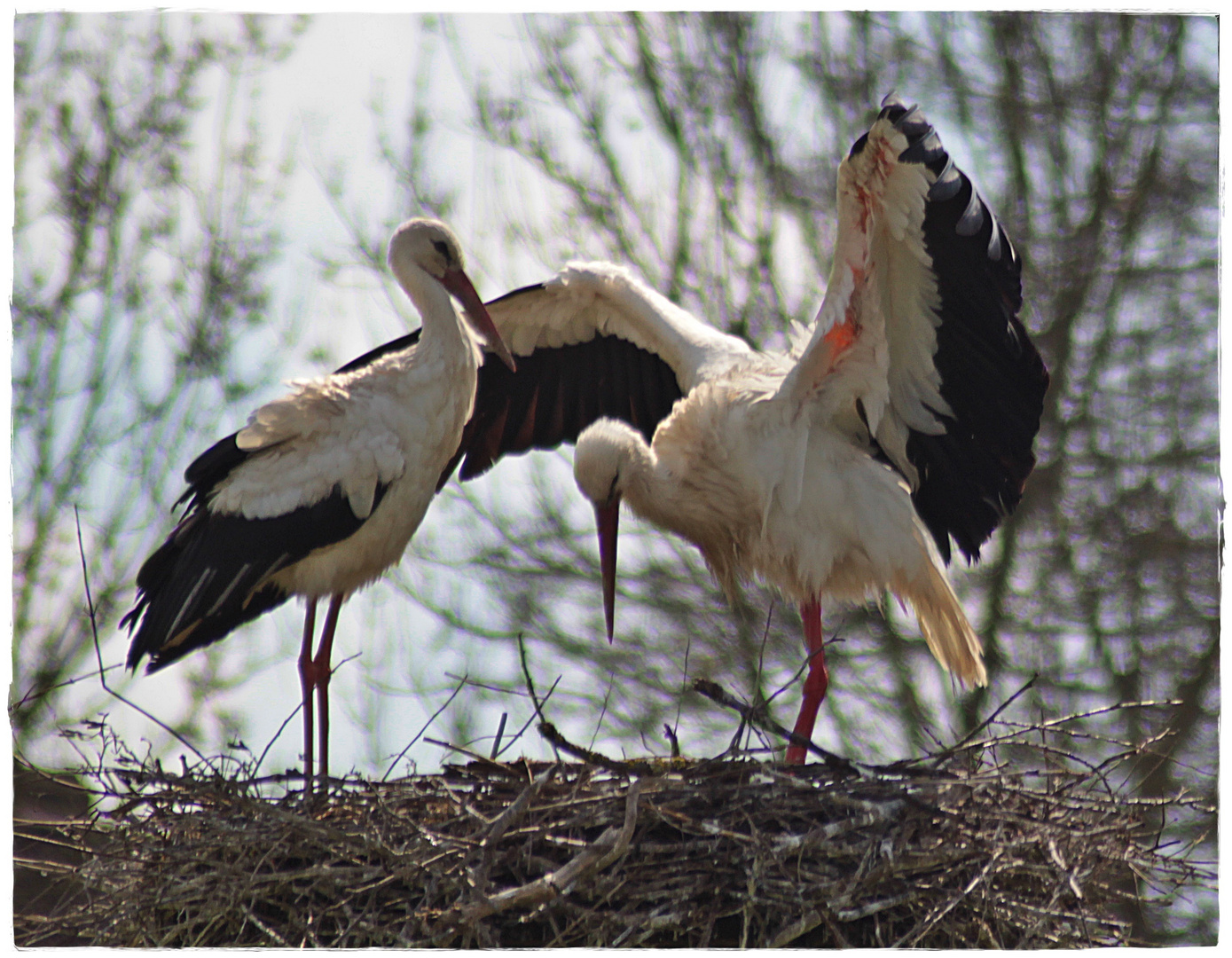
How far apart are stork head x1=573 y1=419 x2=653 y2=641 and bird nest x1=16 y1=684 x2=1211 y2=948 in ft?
3.06

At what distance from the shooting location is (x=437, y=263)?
13.8 feet

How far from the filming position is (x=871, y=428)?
386cm

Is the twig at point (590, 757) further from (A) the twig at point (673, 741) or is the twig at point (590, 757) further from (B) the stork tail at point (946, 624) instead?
(B) the stork tail at point (946, 624)

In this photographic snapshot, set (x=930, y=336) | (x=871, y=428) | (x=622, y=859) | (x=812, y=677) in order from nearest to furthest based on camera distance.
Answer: (x=622, y=859), (x=930, y=336), (x=871, y=428), (x=812, y=677)

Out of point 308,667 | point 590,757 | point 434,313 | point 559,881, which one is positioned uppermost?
point 434,313

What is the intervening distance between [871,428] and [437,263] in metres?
1.37

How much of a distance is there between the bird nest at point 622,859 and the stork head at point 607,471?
36.7 inches

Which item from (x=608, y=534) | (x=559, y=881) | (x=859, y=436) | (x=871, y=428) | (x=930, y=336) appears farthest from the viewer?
(x=608, y=534)

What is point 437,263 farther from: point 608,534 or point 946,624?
point 946,624

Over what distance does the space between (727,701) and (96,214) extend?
4.79 metres

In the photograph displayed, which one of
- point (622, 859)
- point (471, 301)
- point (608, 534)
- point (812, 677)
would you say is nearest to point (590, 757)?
point (622, 859)

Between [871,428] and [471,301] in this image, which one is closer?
[871,428]

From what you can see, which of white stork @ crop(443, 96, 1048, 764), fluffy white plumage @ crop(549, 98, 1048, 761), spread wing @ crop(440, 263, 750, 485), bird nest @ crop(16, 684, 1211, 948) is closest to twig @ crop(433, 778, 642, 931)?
bird nest @ crop(16, 684, 1211, 948)

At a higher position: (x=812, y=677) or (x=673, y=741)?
(x=812, y=677)
